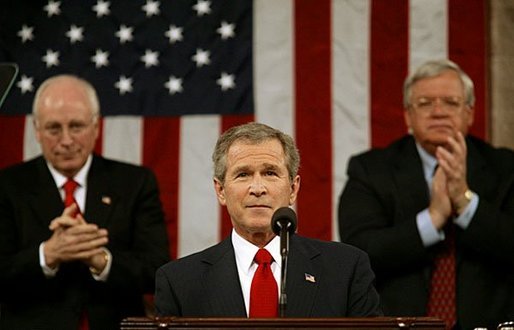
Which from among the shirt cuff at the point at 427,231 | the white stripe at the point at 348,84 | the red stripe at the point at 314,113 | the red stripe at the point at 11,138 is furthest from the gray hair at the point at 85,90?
the shirt cuff at the point at 427,231

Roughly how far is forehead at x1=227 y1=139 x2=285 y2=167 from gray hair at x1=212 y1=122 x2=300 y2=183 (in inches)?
0.6

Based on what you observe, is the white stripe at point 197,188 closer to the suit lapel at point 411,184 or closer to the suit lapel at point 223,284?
the suit lapel at point 411,184

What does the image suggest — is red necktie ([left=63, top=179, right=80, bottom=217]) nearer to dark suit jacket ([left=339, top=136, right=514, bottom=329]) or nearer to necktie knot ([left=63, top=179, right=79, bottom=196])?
necktie knot ([left=63, top=179, right=79, bottom=196])

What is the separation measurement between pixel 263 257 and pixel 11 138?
3052 millimetres

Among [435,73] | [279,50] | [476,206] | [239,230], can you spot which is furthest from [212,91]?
[239,230]

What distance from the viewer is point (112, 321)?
5520mm

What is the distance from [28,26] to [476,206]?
2939 millimetres

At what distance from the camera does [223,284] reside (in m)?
4.09

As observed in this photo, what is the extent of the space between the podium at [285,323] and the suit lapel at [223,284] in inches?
22.8

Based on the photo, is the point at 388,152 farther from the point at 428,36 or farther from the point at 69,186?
the point at 69,186

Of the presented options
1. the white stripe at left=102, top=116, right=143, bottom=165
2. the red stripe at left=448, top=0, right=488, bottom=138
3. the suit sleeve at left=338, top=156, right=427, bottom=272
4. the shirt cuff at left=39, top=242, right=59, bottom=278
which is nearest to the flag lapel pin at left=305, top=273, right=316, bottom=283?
the suit sleeve at left=338, top=156, right=427, bottom=272

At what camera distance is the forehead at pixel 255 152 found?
4.25m

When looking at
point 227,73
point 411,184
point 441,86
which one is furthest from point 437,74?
point 227,73

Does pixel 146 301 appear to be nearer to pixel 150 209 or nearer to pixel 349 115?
pixel 150 209
